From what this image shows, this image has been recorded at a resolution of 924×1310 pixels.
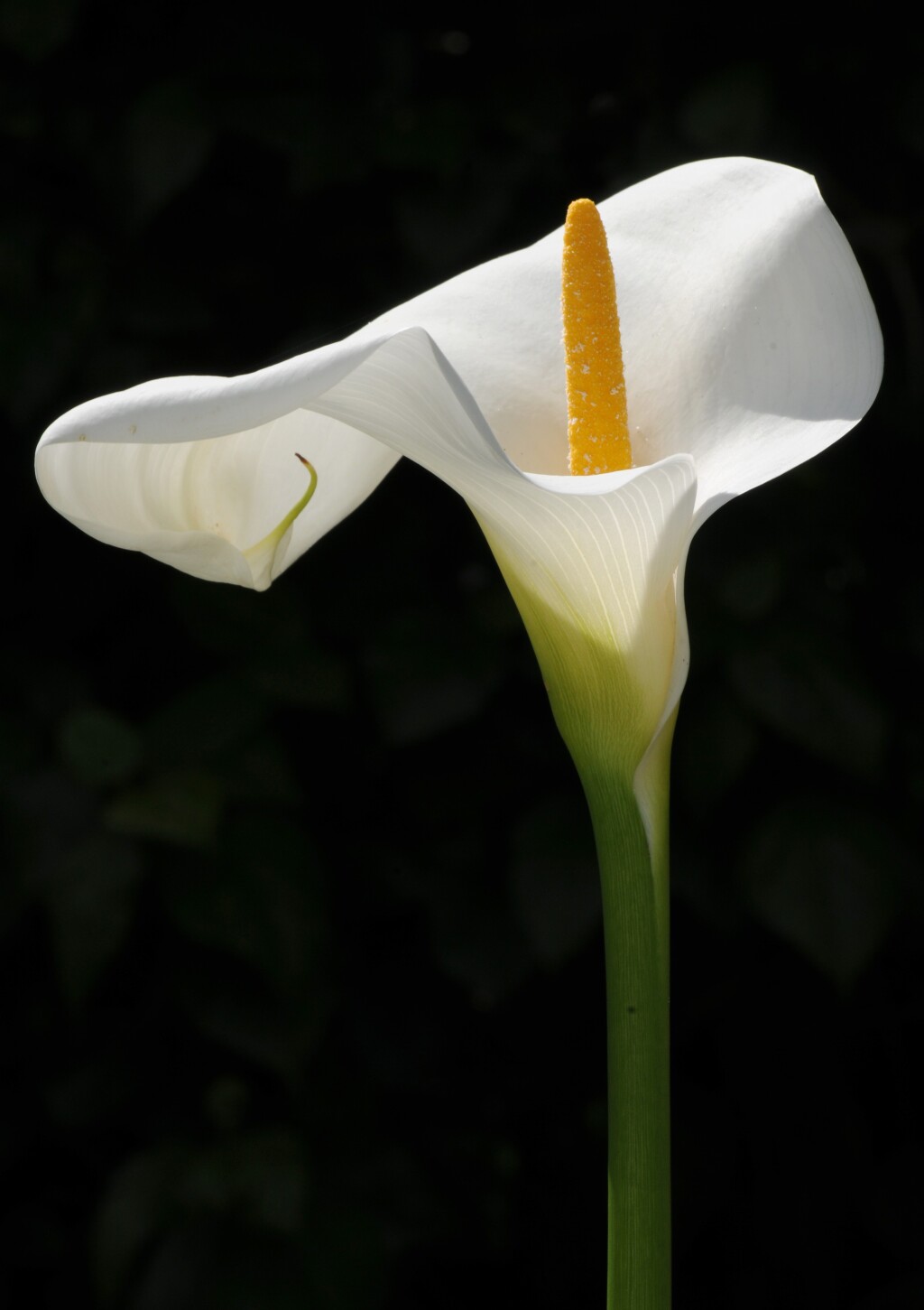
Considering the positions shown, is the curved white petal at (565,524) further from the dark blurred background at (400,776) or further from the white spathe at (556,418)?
the dark blurred background at (400,776)

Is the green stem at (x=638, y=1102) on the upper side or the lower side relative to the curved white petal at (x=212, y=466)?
lower

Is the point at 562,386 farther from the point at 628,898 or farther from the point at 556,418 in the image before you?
the point at 628,898

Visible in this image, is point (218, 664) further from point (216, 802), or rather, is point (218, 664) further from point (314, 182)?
point (314, 182)

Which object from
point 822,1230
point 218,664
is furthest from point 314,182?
point 822,1230

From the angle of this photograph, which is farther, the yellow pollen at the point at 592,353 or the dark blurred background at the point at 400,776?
the dark blurred background at the point at 400,776

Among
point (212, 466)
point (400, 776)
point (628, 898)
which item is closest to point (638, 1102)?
point (628, 898)

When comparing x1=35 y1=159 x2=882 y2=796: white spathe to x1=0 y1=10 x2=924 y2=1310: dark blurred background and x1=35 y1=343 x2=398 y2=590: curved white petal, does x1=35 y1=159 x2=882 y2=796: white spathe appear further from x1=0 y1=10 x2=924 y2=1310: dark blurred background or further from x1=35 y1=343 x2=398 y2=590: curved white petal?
x1=0 y1=10 x2=924 y2=1310: dark blurred background

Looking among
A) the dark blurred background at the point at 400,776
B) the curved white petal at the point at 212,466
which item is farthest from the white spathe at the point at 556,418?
the dark blurred background at the point at 400,776
